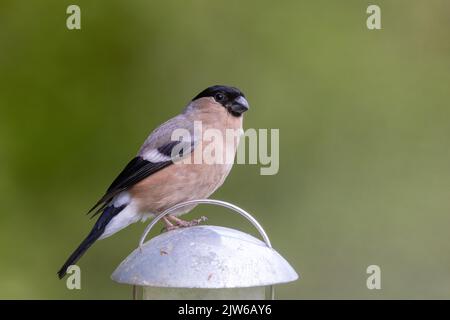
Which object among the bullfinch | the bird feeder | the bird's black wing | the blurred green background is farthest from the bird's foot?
the blurred green background

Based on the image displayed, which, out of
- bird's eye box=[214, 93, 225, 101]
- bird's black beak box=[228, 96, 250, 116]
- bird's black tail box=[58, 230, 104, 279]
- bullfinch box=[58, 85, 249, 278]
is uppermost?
bird's eye box=[214, 93, 225, 101]

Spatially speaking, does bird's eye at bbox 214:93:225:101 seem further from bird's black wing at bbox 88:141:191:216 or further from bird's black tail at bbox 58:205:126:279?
bird's black tail at bbox 58:205:126:279

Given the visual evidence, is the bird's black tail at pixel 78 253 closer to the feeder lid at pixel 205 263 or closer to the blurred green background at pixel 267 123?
the feeder lid at pixel 205 263

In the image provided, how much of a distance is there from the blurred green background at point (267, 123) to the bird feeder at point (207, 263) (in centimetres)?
298

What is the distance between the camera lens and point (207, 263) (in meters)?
2.91

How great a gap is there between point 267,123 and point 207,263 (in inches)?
150

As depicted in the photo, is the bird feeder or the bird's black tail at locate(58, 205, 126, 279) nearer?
the bird feeder

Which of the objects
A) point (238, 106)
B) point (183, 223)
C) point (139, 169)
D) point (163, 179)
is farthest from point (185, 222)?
point (238, 106)

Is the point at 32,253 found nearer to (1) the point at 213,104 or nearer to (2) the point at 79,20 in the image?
(2) the point at 79,20

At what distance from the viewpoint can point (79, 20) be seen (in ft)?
20.1

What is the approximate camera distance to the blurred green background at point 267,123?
6090 millimetres

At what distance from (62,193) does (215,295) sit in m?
3.29

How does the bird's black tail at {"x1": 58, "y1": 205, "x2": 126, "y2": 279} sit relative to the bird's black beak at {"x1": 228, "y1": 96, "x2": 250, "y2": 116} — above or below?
below

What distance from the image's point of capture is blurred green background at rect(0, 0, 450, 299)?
609 centimetres
